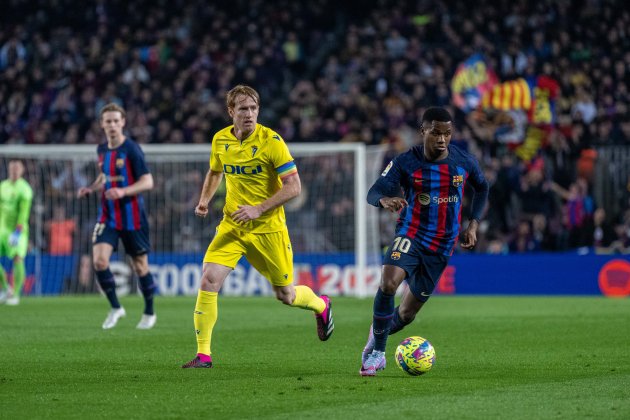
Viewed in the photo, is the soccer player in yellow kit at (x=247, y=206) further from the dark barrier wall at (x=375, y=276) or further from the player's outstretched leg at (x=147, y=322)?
the dark barrier wall at (x=375, y=276)

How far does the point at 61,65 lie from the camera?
93.7 feet

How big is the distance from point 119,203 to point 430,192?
18.3 feet

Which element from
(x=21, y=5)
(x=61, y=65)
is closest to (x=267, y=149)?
(x=61, y=65)

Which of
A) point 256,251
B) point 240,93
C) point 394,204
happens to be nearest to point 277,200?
point 256,251

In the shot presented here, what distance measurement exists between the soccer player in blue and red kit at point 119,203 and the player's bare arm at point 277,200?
4230mm

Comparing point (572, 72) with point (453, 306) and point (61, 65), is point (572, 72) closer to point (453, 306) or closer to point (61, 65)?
point (453, 306)

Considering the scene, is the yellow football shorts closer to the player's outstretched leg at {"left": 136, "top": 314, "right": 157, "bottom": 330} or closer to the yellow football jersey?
the yellow football jersey

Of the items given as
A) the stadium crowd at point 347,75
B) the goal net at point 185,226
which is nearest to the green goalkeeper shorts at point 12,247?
the goal net at point 185,226

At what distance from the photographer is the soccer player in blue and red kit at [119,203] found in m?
13.1

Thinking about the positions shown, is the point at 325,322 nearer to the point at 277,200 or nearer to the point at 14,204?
the point at 277,200

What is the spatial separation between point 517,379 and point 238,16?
22380mm

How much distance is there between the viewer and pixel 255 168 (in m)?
9.20

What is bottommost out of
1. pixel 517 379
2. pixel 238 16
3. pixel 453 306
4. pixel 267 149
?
pixel 453 306

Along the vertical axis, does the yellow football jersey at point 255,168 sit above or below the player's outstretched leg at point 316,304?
above
